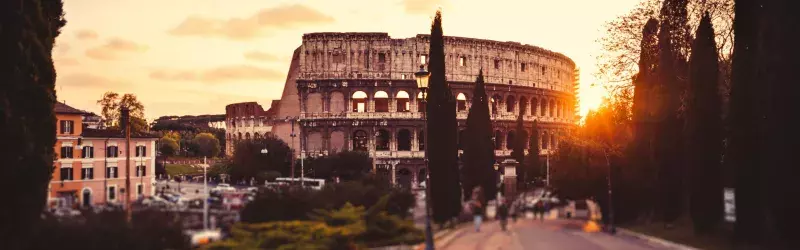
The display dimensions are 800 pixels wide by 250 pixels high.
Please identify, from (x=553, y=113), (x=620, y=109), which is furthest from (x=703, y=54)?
(x=553, y=113)

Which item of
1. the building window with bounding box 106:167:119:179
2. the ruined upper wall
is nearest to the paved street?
the building window with bounding box 106:167:119:179

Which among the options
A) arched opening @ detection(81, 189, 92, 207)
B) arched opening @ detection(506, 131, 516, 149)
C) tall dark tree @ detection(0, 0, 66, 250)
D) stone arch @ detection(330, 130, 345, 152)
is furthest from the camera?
arched opening @ detection(506, 131, 516, 149)

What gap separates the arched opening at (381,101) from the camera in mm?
86281

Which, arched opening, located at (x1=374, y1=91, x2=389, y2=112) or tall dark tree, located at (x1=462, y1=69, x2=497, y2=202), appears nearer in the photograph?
tall dark tree, located at (x1=462, y1=69, x2=497, y2=202)

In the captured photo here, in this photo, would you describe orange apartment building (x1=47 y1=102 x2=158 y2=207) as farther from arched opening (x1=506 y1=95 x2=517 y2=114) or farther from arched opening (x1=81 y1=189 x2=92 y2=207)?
arched opening (x1=506 y1=95 x2=517 y2=114)

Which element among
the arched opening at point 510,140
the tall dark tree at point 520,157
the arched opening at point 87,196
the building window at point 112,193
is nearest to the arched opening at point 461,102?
the tall dark tree at point 520,157

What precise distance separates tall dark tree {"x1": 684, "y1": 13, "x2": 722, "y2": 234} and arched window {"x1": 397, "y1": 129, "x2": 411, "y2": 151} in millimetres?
57739

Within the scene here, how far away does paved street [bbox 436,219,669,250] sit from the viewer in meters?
28.4

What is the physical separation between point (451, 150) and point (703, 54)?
16.8 meters

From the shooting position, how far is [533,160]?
3354 inches

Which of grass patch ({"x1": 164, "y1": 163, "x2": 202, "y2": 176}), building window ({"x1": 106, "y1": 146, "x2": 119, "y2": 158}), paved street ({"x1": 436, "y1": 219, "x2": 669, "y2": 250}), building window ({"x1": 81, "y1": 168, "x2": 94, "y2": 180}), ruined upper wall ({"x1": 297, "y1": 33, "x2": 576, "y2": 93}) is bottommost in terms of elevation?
paved street ({"x1": 436, "y1": 219, "x2": 669, "y2": 250})

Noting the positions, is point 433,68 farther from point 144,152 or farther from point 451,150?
point 144,152

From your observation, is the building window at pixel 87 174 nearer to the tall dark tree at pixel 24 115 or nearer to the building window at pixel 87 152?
the building window at pixel 87 152

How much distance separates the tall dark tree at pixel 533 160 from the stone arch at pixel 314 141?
24.0 meters
